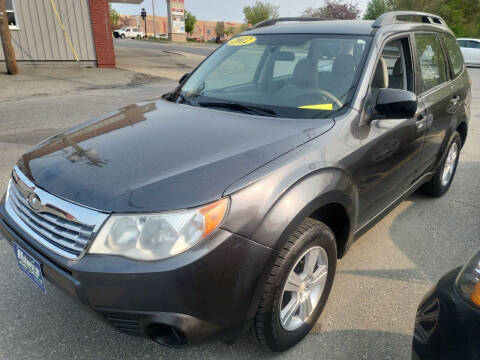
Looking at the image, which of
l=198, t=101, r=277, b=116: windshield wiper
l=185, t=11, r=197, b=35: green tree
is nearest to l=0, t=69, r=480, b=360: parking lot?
l=198, t=101, r=277, b=116: windshield wiper

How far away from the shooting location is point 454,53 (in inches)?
160

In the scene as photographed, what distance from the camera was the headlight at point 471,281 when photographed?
1.37m

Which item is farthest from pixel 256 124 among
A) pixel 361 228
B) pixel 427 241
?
pixel 427 241

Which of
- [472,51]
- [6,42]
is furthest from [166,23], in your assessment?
[6,42]

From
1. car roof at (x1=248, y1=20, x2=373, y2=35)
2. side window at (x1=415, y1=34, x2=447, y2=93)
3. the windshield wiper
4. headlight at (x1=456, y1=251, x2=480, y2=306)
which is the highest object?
car roof at (x1=248, y1=20, x2=373, y2=35)

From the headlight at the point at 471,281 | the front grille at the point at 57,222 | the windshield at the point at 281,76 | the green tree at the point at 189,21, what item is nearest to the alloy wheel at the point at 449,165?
the windshield at the point at 281,76

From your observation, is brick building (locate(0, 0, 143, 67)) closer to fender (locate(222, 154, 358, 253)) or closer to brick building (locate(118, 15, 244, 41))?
fender (locate(222, 154, 358, 253))

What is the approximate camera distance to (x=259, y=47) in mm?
3172

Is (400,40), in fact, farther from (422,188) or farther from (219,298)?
→ (219,298)

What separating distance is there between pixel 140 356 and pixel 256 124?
1.43m

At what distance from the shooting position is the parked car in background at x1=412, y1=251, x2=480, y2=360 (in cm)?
131

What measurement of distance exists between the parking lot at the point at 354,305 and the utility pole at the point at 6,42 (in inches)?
329

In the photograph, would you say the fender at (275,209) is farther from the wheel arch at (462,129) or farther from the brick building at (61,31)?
the brick building at (61,31)

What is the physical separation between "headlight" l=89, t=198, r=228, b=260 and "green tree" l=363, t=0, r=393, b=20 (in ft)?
149
